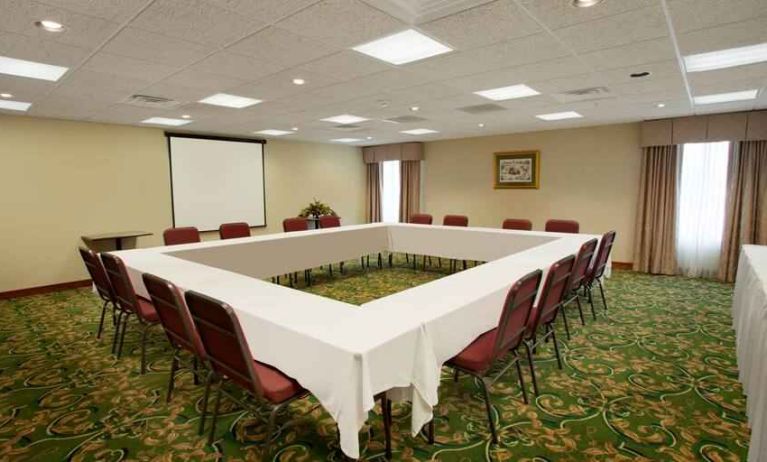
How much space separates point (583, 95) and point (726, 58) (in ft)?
4.21

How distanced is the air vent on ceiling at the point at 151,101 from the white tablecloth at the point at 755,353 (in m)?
5.25

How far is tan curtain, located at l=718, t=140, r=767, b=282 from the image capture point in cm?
538

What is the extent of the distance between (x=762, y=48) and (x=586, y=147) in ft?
13.1

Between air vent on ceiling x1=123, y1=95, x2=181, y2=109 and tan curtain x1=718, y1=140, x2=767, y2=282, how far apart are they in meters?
7.48

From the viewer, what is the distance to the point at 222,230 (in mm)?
5250

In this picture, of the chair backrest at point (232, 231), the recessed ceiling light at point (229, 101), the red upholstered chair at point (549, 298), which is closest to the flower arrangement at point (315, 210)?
the chair backrest at point (232, 231)

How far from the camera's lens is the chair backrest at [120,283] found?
274 cm

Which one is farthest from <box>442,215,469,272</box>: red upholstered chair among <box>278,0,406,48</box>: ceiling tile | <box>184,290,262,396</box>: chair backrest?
<box>184,290,262,396</box>: chair backrest

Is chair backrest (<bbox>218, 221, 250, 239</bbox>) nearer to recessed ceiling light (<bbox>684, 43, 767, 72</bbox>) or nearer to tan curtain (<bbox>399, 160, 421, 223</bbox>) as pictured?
tan curtain (<bbox>399, 160, 421, 223</bbox>)

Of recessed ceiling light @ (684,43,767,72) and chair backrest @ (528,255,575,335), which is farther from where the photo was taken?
recessed ceiling light @ (684,43,767,72)

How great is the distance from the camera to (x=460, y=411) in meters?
2.38

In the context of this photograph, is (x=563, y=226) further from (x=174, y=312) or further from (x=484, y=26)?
(x=174, y=312)

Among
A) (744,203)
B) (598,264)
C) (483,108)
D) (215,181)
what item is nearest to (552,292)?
(598,264)

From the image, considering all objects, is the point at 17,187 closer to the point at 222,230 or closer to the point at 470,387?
the point at 222,230
